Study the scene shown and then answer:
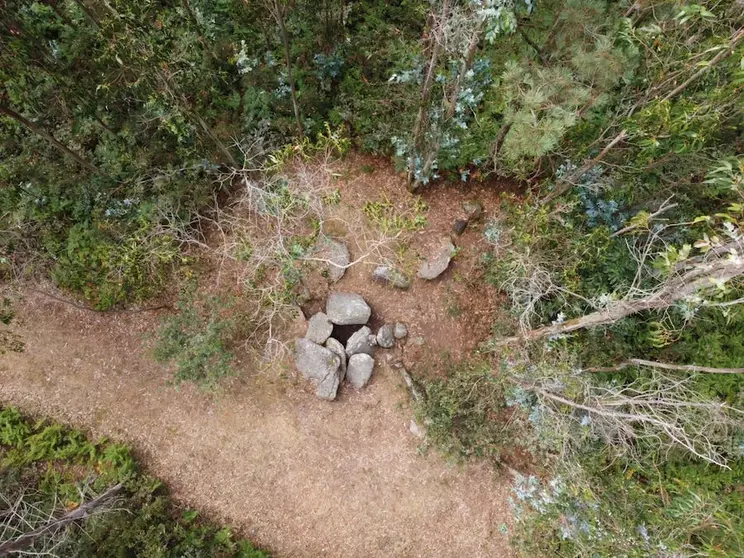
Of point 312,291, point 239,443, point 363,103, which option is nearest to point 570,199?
point 363,103

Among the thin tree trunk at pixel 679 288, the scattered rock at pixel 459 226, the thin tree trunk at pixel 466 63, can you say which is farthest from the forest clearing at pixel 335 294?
the thin tree trunk at pixel 679 288

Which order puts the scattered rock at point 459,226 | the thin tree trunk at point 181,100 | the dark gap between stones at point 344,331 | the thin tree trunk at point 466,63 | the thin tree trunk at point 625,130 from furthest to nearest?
the scattered rock at point 459,226 → the dark gap between stones at point 344,331 → the thin tree trunk at point 181,100 → the thin tree trunk at point 466,63 → the thin tree trunk at point 625,130

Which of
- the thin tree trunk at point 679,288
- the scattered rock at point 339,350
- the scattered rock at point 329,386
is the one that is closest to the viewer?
the thin tree trunk at point 679,288

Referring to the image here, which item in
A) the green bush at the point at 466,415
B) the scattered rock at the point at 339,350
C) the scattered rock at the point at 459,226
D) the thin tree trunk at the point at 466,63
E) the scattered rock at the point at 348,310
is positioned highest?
the thin tree trunk at the point at 466,63

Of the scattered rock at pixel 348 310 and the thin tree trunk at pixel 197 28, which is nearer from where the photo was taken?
the thin tree trunk at pixel 197 28

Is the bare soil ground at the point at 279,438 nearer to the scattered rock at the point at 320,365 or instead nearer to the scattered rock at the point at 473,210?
the scattered rock at the point at 320,365

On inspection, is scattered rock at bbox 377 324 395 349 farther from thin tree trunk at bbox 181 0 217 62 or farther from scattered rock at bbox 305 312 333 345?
thin tree trunk at bbox 181 0 217 62
